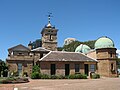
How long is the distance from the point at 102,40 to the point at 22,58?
747 inches

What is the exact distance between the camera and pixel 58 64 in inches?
1679

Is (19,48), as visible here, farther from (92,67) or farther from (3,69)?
(92,67)

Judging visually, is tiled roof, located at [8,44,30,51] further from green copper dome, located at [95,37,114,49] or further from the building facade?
green copper dome, located at [95,37,114,49]

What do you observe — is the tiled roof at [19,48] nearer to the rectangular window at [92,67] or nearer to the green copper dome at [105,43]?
the rectangular window at [92,67]

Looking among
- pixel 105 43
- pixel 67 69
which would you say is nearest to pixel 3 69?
pixel 67 69

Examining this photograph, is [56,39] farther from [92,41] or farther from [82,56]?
[92,41]

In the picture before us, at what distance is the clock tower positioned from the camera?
5922 cm

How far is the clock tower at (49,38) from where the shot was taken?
5922 cm

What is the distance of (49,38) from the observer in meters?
59.5

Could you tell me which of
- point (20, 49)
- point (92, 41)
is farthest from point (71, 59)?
point (92, 41)

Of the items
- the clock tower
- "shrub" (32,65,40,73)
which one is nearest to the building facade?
"shrub" (32,65,40,73)

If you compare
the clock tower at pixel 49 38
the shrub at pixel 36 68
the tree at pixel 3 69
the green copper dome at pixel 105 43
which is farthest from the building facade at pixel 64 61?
the clock tower at pixel 49 38

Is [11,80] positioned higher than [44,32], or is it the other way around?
[44,32]

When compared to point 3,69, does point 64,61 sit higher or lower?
higher
